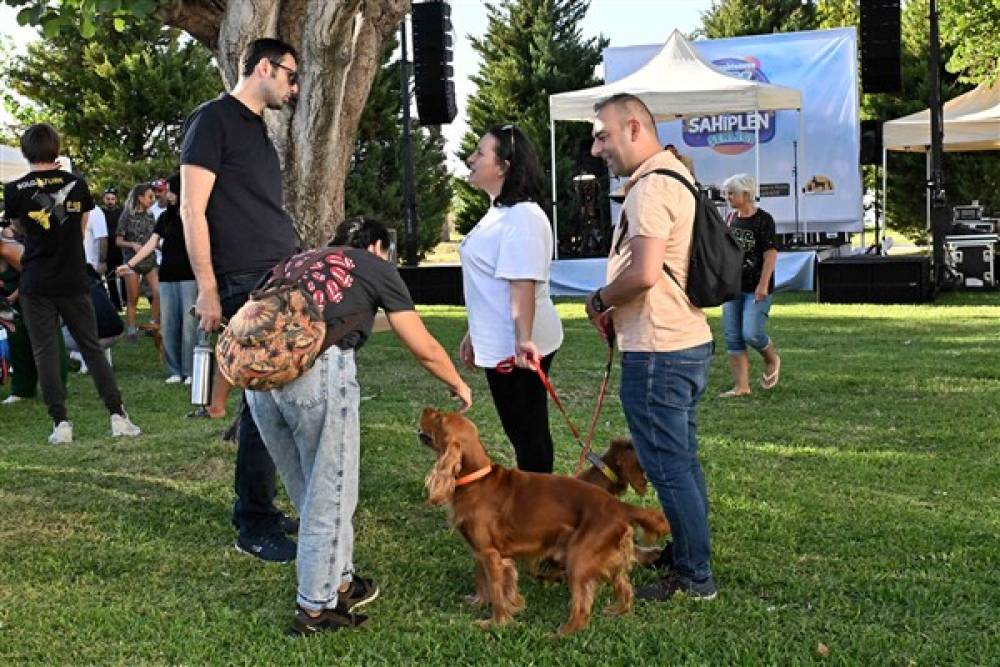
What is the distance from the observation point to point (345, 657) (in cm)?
376

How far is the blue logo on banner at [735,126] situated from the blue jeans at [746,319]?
12.2m

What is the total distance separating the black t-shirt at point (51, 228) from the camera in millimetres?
7059

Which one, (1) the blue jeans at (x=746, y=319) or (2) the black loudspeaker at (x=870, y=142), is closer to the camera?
(1) the blue jeans at (x=746, y=319)

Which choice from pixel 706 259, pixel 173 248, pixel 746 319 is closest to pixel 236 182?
pixel 706 259

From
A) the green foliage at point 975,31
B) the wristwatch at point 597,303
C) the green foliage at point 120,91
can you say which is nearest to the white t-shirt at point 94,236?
the wristwatch at point 597,303

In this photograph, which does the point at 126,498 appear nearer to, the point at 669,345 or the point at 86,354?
the point at 86,354

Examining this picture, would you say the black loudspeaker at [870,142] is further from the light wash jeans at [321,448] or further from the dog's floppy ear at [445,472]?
the light wash jeans at [321,448]

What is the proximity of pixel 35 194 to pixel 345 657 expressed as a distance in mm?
4491

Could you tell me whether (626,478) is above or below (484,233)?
below

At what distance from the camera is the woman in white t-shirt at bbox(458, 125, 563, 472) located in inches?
172

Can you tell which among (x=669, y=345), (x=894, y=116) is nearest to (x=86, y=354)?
(x=669, y=345)

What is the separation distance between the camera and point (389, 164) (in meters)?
25.1

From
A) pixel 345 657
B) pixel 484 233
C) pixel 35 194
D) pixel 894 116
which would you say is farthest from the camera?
pixel 894 116

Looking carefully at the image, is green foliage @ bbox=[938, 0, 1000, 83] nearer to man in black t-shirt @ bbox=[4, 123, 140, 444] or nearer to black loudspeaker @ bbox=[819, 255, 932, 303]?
black loudspeaker @ bbox=[819, 255, 932, 303]
